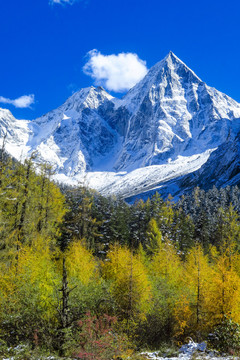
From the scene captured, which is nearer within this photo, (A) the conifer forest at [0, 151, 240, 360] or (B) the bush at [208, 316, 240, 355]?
(A) the conifer forest at [0, 151, 240, 360]

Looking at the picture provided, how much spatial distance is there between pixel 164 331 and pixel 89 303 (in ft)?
23.7

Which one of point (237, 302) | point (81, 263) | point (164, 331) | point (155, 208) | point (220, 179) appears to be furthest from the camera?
point (220, 179)

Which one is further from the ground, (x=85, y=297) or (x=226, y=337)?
(x=85, y=297)

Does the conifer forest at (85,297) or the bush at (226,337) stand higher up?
the conifer forest at (85,297)

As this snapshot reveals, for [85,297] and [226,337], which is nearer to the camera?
[226,337]

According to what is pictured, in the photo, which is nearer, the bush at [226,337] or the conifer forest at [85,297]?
the conifer forest at [85,297]

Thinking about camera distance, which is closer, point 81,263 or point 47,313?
point 47,313

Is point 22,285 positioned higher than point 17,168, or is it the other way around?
point 17,168

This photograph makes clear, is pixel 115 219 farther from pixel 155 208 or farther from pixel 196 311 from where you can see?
pixel 196 311

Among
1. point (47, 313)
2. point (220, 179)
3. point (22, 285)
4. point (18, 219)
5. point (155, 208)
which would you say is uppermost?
point (220, 179)

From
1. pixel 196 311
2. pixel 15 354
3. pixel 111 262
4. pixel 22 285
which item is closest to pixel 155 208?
pixel 111 262

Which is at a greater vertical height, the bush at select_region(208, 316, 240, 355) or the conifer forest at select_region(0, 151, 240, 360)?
the conifer forest at select_region(0, 151, 240, 360)

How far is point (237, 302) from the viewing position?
19.9 metres

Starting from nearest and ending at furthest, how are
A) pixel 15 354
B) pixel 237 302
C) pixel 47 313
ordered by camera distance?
pixel 15 354 < pixel 47 313 < pixel 237 302
